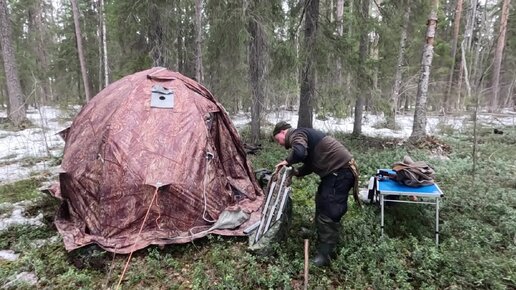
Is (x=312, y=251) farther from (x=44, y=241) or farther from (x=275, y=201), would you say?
(x=44, y=241)

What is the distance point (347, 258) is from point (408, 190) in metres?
1.19

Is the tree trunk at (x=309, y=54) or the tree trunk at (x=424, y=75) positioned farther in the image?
the tree trunk at (x=424, y=75)

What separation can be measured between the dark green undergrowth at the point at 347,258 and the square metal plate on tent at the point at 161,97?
1945 millimetres

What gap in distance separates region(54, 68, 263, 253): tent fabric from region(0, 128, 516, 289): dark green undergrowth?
0.22 m

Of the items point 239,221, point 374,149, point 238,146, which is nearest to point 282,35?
point 374,149

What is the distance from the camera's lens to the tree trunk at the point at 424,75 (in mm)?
8359

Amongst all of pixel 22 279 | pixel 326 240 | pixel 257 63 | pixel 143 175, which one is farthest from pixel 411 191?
pixel 257 63

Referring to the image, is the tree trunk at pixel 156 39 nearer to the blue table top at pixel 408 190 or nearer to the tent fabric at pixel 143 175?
the tent fabric at pixel 143 175

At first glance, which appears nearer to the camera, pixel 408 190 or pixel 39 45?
pixel 408 190

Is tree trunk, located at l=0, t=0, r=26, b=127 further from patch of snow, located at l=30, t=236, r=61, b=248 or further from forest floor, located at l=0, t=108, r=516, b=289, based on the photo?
patch of snow, located at l=30, t=236, r=61, b=248

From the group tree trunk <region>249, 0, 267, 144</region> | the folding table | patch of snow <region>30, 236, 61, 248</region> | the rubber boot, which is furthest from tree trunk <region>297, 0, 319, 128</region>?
patch of snow <region>30, 236, 61, 248</region>

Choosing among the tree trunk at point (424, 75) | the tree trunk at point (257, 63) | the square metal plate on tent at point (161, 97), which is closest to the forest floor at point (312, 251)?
the square metal plate on tent at point (161, 97)

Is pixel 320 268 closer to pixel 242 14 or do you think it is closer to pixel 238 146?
pixel 238 146

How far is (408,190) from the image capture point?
3873mm
